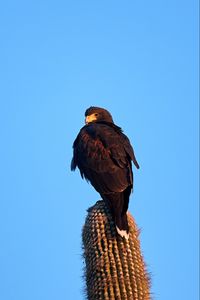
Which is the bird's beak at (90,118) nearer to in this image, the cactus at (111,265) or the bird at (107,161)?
the bird at (107,161)

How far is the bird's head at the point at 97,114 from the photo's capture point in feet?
28.7

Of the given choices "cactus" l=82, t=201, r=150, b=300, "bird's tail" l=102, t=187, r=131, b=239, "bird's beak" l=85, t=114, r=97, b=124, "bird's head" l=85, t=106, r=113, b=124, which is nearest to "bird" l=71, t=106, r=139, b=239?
"bird's tail" l=102, t=187, r=131, b=239

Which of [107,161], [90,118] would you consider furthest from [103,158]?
[90,118]

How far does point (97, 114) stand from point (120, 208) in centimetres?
319

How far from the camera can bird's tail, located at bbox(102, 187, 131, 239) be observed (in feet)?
17.1

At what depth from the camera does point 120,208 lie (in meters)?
5.94

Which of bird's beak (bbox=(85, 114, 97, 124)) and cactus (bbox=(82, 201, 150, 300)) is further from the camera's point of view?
bird's beak (bbox=(85, 114, 97, 124))

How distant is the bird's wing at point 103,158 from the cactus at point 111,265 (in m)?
1.18

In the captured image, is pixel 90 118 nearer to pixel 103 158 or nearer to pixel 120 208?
pixel 103 158

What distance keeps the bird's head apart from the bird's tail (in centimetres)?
243

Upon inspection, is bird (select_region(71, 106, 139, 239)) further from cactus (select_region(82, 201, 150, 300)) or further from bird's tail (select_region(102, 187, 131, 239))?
cactus (select_region(82, 201, 150, 300))

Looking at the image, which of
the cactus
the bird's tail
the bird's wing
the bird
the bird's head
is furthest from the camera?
the bird's head

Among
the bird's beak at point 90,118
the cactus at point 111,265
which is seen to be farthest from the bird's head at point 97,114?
the cactus at point 111,265

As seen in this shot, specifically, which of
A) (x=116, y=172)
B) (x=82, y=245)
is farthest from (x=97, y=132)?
(x=82, y=245)
